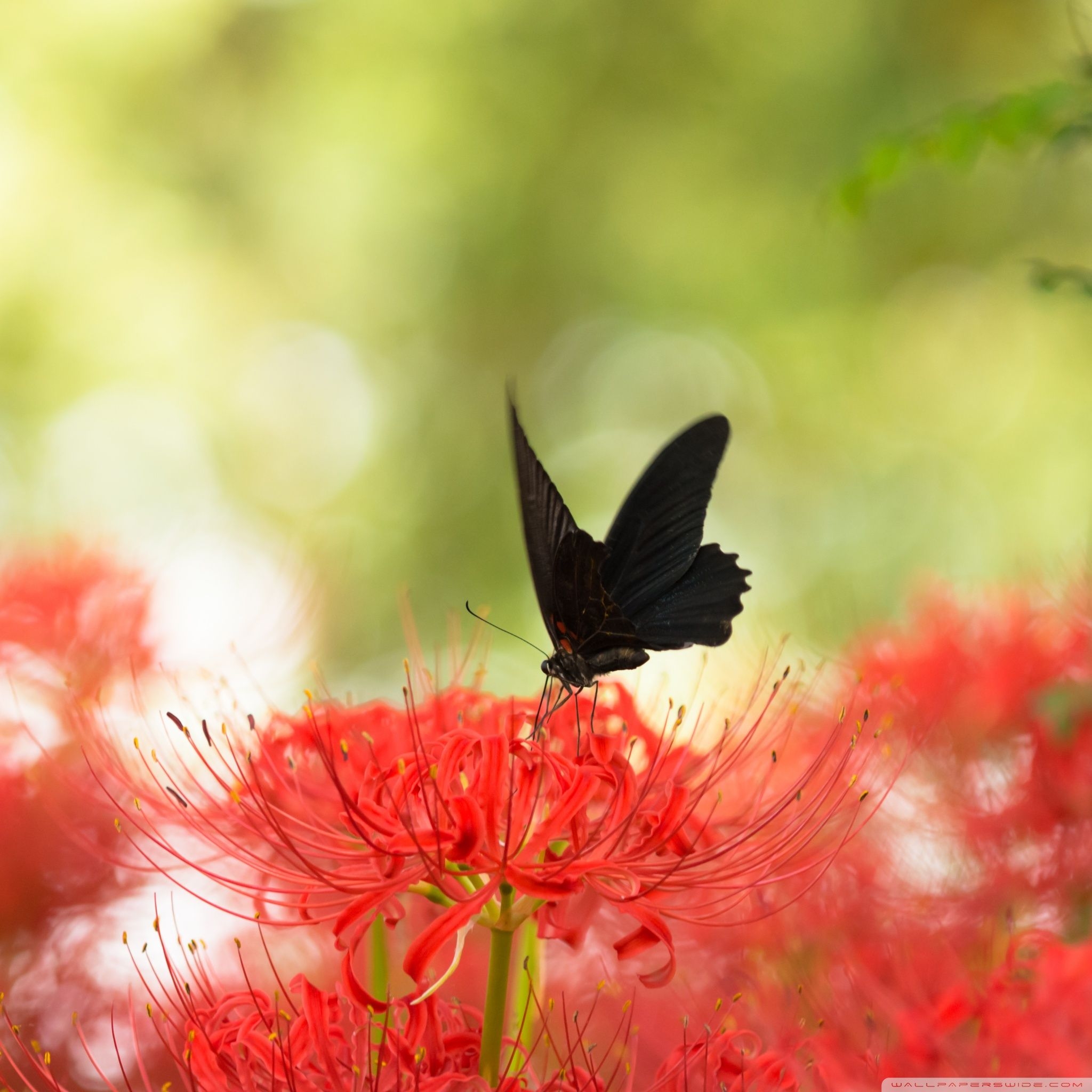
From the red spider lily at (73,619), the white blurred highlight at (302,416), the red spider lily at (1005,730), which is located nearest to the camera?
the red spider lily at (1005,730)

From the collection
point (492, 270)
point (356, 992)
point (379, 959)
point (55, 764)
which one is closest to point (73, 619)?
point (55, 764)

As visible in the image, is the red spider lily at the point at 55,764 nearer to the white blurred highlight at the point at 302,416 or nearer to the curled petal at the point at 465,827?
the curled petal at the point at 465,827

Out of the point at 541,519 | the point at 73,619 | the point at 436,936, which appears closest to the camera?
the point at 436,936

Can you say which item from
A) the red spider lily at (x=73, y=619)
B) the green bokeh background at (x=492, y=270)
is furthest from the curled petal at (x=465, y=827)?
the green bokeh background at (x=492, y=270)

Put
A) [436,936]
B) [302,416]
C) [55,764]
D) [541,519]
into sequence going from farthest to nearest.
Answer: [302,416]
[55,764]
[541,519]
[436,936]

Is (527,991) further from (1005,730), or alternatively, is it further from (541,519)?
(1005,730)

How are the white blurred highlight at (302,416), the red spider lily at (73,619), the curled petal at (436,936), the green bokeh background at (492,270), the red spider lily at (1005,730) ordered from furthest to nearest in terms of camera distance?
the white blurred highlight at (302,416) < the green bokeh background at (492,270) < the red spider lily at (73,619) < the red spider lily at (1005,730) < the curled petal at (436,936)

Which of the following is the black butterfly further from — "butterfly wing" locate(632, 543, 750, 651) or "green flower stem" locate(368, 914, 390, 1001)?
"green flower stem" locate(368, 914, 390, 1001)

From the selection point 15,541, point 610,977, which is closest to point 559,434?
point 15,541
